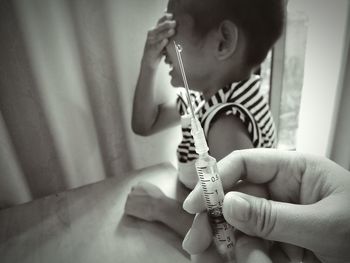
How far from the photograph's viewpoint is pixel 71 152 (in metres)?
0.91

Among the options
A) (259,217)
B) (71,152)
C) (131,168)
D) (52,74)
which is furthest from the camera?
(131,168)

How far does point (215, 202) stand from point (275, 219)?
0.11 meters

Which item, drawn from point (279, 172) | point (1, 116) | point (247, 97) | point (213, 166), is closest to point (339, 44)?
point (247, 97)

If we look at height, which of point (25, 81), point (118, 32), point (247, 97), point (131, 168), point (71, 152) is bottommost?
point (131, 168)

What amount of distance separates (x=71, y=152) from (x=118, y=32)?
0.42m

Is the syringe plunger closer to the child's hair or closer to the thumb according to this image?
the thumb

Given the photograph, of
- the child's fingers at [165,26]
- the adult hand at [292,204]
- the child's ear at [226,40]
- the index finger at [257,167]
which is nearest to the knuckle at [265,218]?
the adult hand at [292,204]

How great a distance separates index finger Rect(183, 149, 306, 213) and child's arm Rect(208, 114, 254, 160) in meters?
0.13

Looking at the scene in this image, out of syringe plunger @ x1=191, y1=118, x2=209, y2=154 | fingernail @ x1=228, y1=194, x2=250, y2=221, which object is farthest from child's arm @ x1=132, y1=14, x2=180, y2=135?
fingernail @ x1=228, y1=194, x2=250, y2=221

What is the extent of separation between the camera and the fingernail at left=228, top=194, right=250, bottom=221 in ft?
1.39

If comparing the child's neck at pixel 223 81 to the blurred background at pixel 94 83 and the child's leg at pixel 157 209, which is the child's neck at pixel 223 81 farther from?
the child's leg at pixel 157 209

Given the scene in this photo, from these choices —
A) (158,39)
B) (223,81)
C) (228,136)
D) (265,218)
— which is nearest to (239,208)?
(265,218)

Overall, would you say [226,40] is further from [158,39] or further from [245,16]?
[158,39]

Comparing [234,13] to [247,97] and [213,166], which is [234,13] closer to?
[247,97]
